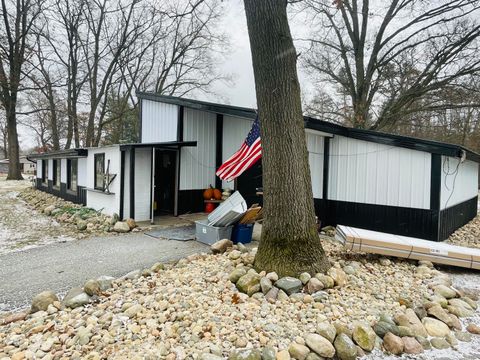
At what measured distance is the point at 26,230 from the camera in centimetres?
715

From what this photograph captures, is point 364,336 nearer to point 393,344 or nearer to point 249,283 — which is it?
point 393,344

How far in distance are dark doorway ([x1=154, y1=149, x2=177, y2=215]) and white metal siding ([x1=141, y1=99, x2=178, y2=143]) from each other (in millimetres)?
608

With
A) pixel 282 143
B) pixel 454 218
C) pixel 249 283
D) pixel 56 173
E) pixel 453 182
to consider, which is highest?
pixel 282 143

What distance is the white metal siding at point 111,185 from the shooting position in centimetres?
773

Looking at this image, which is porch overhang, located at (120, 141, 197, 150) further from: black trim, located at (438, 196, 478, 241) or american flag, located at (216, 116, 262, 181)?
black trim, located at (438, 196, 478, 241)

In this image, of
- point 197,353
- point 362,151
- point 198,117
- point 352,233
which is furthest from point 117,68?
point 197,353

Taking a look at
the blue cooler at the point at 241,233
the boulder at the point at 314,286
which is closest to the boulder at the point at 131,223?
the blue cooler at the point at 241,233

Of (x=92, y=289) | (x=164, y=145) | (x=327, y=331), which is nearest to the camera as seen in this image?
(x=327, y=331)

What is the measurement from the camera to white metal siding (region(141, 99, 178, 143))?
360 inches

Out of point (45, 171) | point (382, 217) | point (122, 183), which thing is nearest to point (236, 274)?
point (382, 217)

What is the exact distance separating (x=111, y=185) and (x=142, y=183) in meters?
0.88

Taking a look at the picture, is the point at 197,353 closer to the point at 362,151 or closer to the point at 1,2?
the point at 362,151

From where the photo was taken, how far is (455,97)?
10750 mm

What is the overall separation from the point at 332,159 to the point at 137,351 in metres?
6.02
